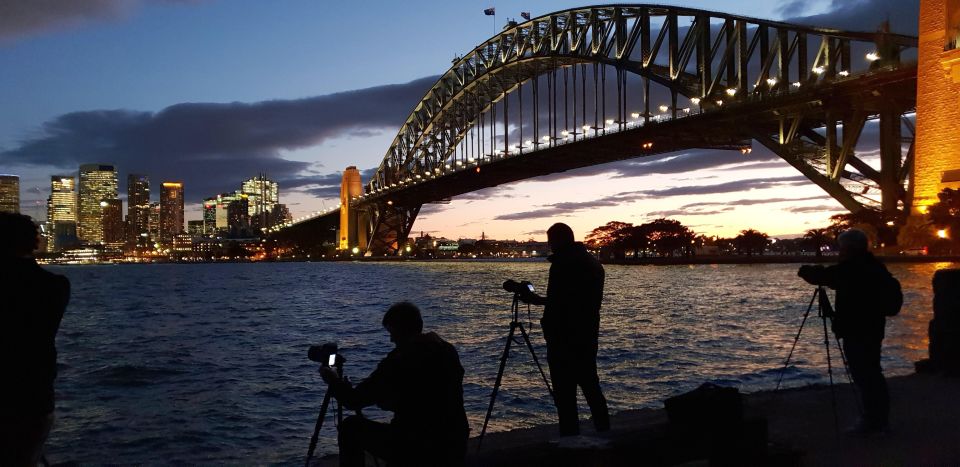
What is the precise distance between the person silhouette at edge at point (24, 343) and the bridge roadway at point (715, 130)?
47.6m

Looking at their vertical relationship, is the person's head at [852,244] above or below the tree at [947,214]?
below

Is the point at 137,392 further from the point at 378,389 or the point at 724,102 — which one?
the point at 724,102

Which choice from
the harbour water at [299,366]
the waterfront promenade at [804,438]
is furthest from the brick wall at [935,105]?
the waterfront promenade at [804,438]

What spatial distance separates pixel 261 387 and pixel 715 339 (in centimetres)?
914

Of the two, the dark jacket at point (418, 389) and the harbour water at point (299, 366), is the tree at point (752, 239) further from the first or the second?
the dark jacket at point (418, 389)

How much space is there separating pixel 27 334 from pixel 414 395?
5.62 ft

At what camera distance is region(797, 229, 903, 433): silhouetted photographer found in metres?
5.32

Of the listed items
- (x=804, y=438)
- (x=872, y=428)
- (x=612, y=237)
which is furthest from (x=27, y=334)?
(x=612, y=237)

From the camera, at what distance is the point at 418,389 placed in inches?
147

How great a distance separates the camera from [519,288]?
5.29 metres

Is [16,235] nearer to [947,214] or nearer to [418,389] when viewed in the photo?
[418,389]

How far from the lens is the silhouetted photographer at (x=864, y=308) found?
5.32 meters

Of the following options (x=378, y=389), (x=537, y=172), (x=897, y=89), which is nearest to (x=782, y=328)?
(x=378, y=389)

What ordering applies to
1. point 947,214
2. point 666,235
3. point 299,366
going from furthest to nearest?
point 666,235, point 947,214, point 299,366
